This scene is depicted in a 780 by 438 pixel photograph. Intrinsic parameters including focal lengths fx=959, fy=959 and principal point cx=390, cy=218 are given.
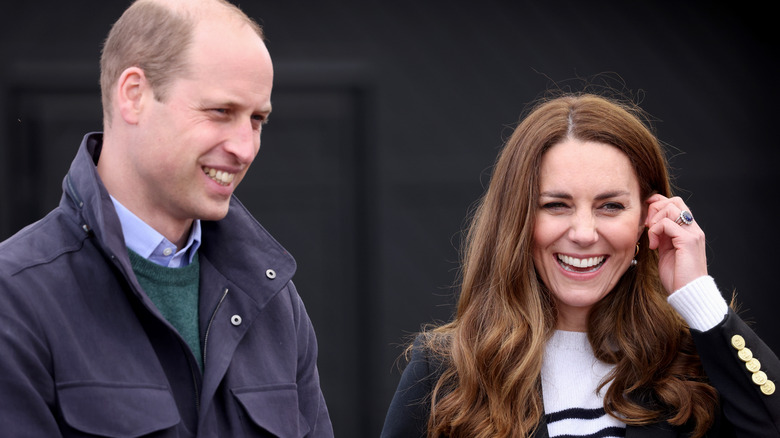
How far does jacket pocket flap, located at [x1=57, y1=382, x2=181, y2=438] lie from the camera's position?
1.62 metres

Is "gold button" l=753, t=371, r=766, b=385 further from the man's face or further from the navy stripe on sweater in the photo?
the man's face

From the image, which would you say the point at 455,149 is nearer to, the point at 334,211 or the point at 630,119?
the point at 334,211

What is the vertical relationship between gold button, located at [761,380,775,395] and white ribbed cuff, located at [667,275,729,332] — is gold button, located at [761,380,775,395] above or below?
below

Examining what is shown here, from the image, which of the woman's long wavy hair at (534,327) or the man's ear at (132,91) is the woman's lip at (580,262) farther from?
the man's ear at (132,91)

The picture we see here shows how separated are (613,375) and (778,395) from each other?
0.36 metres

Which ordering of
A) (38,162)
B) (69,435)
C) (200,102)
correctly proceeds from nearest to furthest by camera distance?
(69,435) → (200,102) → (38,162)

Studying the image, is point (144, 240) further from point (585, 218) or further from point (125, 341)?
point (585, 218)

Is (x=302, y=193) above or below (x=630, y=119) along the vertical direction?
below

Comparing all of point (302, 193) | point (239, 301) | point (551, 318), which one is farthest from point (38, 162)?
point (551, 318)

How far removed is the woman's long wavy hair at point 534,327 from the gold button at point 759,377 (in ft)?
0.39

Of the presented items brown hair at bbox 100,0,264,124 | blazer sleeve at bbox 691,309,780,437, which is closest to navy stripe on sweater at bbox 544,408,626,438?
blazer sleeve at bbox 691,309,780,437

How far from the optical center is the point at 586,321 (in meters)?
2.36

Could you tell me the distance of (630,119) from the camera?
229cm

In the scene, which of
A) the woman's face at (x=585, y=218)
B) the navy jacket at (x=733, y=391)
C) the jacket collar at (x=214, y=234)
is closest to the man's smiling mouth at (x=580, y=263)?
the woman's face at (x=585, y=218)
